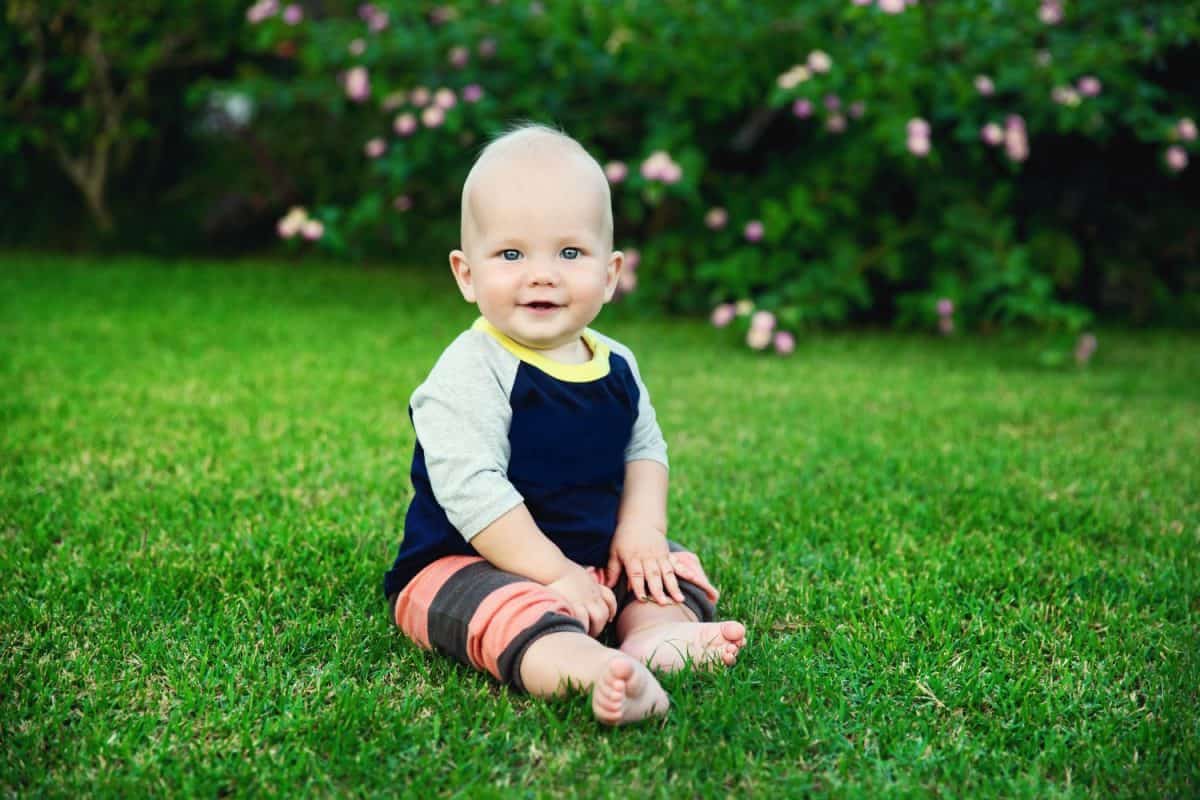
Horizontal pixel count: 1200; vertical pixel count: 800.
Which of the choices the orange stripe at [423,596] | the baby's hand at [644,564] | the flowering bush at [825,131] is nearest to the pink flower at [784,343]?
the flowering bush at [825,131]

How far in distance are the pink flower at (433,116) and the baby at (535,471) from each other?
3.67 m

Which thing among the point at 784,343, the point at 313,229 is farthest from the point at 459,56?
the point at 784,343

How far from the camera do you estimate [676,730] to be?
5.55 feet

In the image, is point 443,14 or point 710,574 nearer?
point 710,574

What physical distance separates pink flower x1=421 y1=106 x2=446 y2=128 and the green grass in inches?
60.8

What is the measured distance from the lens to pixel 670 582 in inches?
82.0

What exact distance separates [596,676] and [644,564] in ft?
1.37

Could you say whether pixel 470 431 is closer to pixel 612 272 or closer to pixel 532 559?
pixel 532 559

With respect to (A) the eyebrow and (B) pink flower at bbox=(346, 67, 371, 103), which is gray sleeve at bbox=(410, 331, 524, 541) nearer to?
(A) the eyebrow

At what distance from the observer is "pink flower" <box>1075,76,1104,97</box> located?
5105 mm

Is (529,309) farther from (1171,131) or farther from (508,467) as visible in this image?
(1171,131)

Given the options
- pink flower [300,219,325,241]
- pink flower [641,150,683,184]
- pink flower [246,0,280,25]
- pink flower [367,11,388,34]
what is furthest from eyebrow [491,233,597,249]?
pink flower [246,0,280,25]

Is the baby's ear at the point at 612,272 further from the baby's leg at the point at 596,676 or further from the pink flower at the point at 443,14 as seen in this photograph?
the pink flower at the point at 443,14

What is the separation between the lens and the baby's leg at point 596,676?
1.65m
